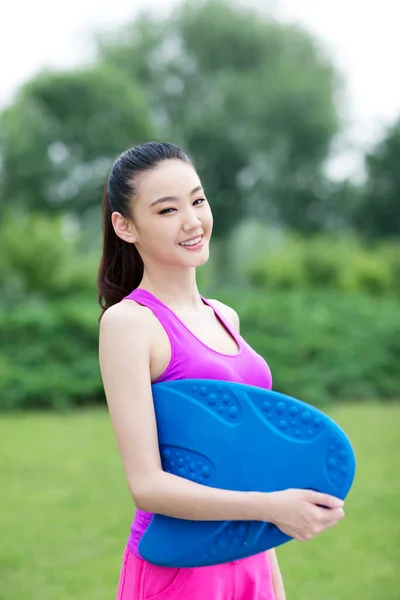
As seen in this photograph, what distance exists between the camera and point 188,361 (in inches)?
53.2

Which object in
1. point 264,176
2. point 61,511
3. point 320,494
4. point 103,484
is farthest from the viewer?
point 264,176

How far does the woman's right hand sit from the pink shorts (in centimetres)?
19

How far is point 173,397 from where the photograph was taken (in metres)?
1.32

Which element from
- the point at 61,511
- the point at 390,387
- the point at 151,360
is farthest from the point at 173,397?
the point at 390,387

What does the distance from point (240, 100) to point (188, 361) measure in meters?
27.8

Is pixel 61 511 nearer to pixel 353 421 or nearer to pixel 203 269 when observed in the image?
pixel 353 421

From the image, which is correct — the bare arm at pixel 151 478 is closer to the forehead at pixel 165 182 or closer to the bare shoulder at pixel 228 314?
the forehead at pixel 165 182

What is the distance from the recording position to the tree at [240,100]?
1064 inches

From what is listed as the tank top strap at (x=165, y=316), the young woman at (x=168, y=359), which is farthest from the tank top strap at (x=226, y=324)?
the tank top strap at (x=165, y=316)

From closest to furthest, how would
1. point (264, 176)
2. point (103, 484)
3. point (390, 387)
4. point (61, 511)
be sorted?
1. point (61, 511)
2. point (103, 484)
3. point (390, 387)
4. point (264, 176)

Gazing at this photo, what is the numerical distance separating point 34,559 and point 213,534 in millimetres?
2900

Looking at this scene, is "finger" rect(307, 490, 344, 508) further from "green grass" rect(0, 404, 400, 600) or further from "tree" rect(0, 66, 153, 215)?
"tree" rect(0, 66, 153, 215)

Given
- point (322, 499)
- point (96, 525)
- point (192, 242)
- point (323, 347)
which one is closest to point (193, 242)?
point (192, 242)

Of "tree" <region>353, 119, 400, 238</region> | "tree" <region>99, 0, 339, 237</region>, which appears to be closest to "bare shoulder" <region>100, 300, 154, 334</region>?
"tree" <region>353, 119, 400, 238</region>
